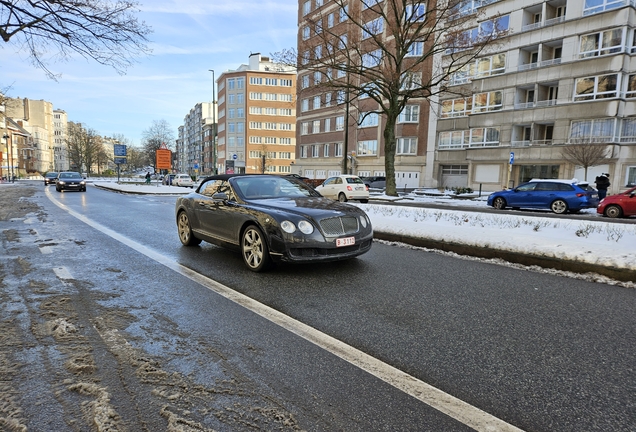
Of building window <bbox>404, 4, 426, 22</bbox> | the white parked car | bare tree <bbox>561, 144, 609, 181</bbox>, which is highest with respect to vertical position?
building window <bbox>404, 4, 426, 22</bbox>

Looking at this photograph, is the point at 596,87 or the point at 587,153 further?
the point at 596,87

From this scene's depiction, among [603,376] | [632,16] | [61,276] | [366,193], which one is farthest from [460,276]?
[632,16]

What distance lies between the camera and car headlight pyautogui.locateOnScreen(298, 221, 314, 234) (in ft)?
17.3

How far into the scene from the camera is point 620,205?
15.0m

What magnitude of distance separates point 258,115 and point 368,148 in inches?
1793

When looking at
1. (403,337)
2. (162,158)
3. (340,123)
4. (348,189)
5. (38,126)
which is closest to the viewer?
(403,337)

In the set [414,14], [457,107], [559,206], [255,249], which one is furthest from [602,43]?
[255,249]

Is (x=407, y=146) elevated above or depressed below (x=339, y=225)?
above

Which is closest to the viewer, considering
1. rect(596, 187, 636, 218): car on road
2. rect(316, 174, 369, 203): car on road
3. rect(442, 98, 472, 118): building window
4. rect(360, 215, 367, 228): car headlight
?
rect(360, 215, 367, 228): car headlight

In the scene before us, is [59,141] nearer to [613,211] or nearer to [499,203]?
[499,203]

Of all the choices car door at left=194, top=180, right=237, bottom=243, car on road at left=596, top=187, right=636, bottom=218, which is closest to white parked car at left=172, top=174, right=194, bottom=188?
car on road at left=596, top=187, right=636, bottom=218

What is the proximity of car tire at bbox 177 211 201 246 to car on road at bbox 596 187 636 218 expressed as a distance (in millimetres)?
15845

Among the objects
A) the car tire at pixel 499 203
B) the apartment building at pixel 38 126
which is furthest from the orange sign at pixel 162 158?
the apartment building at pixel 38 126

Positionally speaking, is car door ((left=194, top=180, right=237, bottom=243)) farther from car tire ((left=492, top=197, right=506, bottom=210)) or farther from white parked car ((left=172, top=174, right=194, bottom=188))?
white parked car ((left=172, top=174, right=194, bottom=188))
